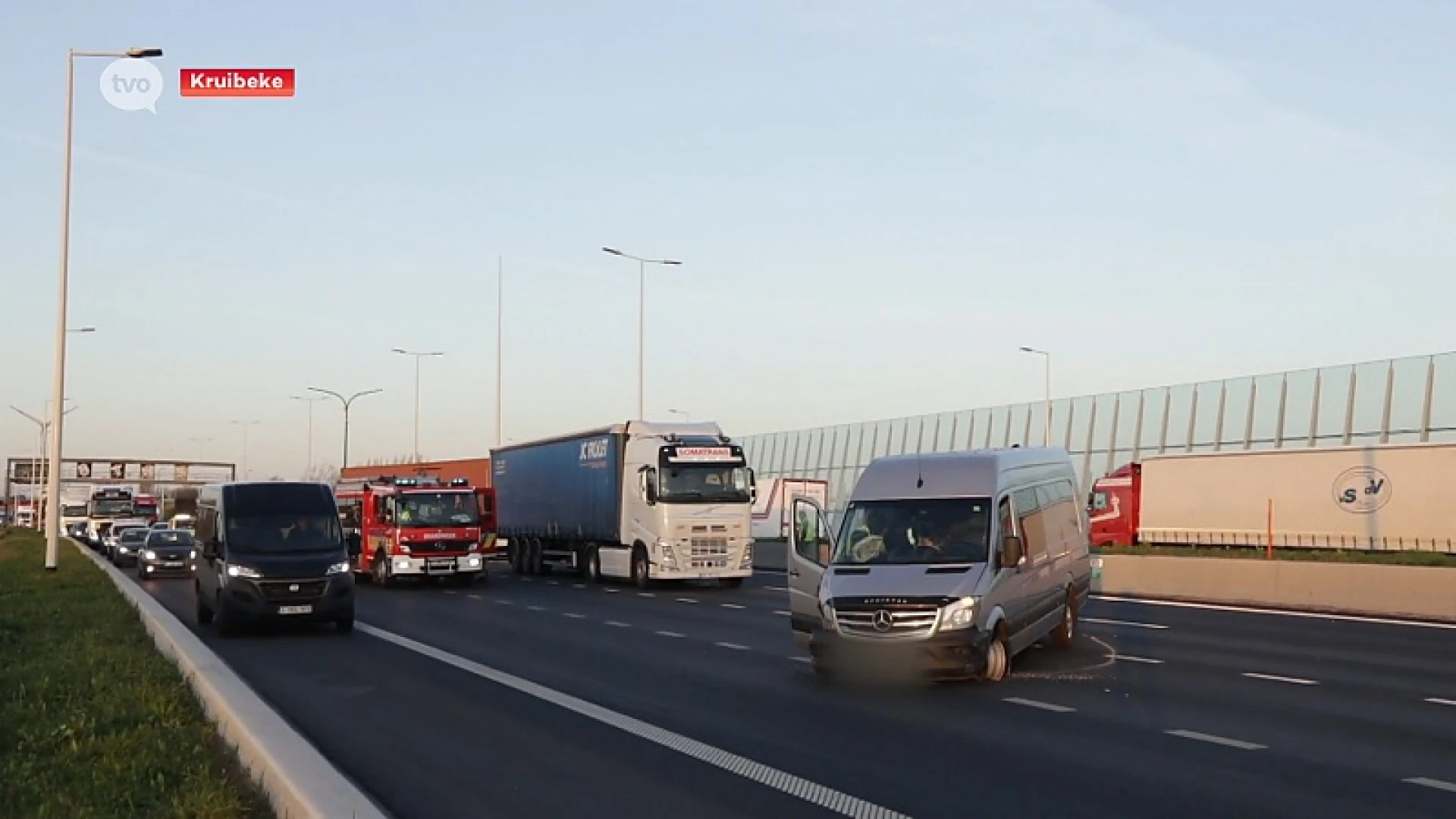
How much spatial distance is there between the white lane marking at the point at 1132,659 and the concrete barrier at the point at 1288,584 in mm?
9958

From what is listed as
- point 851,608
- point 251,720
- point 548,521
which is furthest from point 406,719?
point 548,521

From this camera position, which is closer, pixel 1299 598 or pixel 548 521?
pixel 1299 598

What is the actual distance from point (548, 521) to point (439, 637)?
2011 cm

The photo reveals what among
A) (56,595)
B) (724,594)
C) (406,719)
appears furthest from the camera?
(724,594)

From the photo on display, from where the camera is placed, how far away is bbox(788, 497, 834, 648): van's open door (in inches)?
708

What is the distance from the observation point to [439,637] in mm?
22875

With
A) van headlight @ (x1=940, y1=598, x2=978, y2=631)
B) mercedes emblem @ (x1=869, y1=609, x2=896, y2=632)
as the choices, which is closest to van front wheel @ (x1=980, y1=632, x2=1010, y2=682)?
van headlight @ (x1=940, y1=598, x2=978, y2=631)

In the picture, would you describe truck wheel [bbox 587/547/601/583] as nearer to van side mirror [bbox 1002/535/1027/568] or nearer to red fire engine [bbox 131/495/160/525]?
van side mirror [bbox 1002/535/1027/568]

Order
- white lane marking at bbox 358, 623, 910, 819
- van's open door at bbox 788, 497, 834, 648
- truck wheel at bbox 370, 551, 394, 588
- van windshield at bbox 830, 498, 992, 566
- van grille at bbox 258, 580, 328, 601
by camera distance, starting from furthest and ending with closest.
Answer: truck wheel at bbox 370, 551, 394, 588 → van grille at bbox 258, 580, 328, 601 → van's open door at bbox 788, 497, 834, 648 → van windshield at bbox 830, 498, 992, 566 → white lane marking at bbox 358, 623, 910, 819

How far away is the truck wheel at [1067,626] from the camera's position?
19.9m

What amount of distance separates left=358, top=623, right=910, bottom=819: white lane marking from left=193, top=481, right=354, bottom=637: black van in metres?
5.14

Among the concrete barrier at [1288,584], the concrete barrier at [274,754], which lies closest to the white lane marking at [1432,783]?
the concrete barrier at [274,754]

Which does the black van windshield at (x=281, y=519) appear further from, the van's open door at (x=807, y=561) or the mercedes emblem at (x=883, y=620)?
the mercedes emblem at (x=883, y=620)

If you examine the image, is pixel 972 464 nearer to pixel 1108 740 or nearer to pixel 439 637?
pixel 1108 740
